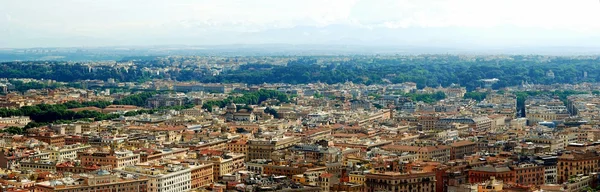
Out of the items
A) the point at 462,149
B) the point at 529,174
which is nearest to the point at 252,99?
the point at 462,149

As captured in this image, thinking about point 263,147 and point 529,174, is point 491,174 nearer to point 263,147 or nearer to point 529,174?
point 529,174

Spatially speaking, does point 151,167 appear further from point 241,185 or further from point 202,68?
point 202,68

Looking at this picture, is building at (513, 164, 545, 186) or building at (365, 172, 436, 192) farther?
building at (513, 164, 545, 186)

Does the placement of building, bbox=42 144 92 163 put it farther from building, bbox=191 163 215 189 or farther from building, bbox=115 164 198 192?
building, bbox=115 164 198 192

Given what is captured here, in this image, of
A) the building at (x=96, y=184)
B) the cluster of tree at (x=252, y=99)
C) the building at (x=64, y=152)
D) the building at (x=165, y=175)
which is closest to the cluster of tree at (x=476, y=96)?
the cluster of tree at (x=252, y=99)

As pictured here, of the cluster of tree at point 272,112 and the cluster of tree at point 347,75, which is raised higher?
the cluster of tree at point 272,112

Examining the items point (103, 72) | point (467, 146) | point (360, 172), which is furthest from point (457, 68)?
point (360, 172)

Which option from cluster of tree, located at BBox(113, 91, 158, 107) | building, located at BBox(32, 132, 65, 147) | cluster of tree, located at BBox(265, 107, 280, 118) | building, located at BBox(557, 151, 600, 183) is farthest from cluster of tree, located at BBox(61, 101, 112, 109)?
building, located at BBox(557, 151, 600, 183)

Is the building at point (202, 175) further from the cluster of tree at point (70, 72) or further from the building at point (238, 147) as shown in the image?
the cluster of tree at point (70, 72)
